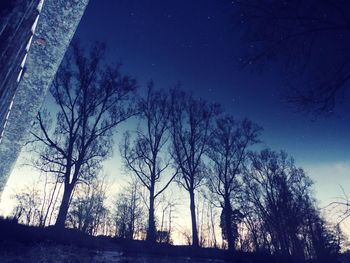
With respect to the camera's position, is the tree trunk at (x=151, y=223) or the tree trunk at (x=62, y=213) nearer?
the tree trunk at (x=62, y=213)

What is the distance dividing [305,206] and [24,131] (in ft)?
102

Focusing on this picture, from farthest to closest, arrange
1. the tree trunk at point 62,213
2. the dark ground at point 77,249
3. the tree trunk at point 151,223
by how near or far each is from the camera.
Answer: the tree trunk at point 151,223 → the tree trunk at point 62,213 → the dark ground at point 77,249

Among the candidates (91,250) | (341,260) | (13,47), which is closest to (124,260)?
(91,250)

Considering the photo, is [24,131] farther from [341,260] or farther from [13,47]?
[341,260]

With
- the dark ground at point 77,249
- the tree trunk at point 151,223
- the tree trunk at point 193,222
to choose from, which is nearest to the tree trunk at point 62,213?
the dark ground at point 77,249

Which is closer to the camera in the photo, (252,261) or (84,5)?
(84,5)

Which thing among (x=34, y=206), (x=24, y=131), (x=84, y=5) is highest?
(x=34, y=206)

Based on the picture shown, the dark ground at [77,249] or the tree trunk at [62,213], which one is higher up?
the tree trunk at [62,213]

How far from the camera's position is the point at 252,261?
1642cm

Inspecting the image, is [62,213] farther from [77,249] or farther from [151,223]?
[151,223]

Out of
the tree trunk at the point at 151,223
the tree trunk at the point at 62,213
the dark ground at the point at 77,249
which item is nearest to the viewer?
the dark ground at the point at 77,249

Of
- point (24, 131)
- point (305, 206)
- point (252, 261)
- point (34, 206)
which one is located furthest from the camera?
point (34, 206)

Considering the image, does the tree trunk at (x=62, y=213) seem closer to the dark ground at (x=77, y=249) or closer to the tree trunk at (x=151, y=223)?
the dark ground at (x=77, y=249)

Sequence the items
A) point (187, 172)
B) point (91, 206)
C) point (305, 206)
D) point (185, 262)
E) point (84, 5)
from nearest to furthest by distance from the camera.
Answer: point (84, 5) → point (185, 262) → point (187, 172) → point (305, 206) → point (91, 206)
